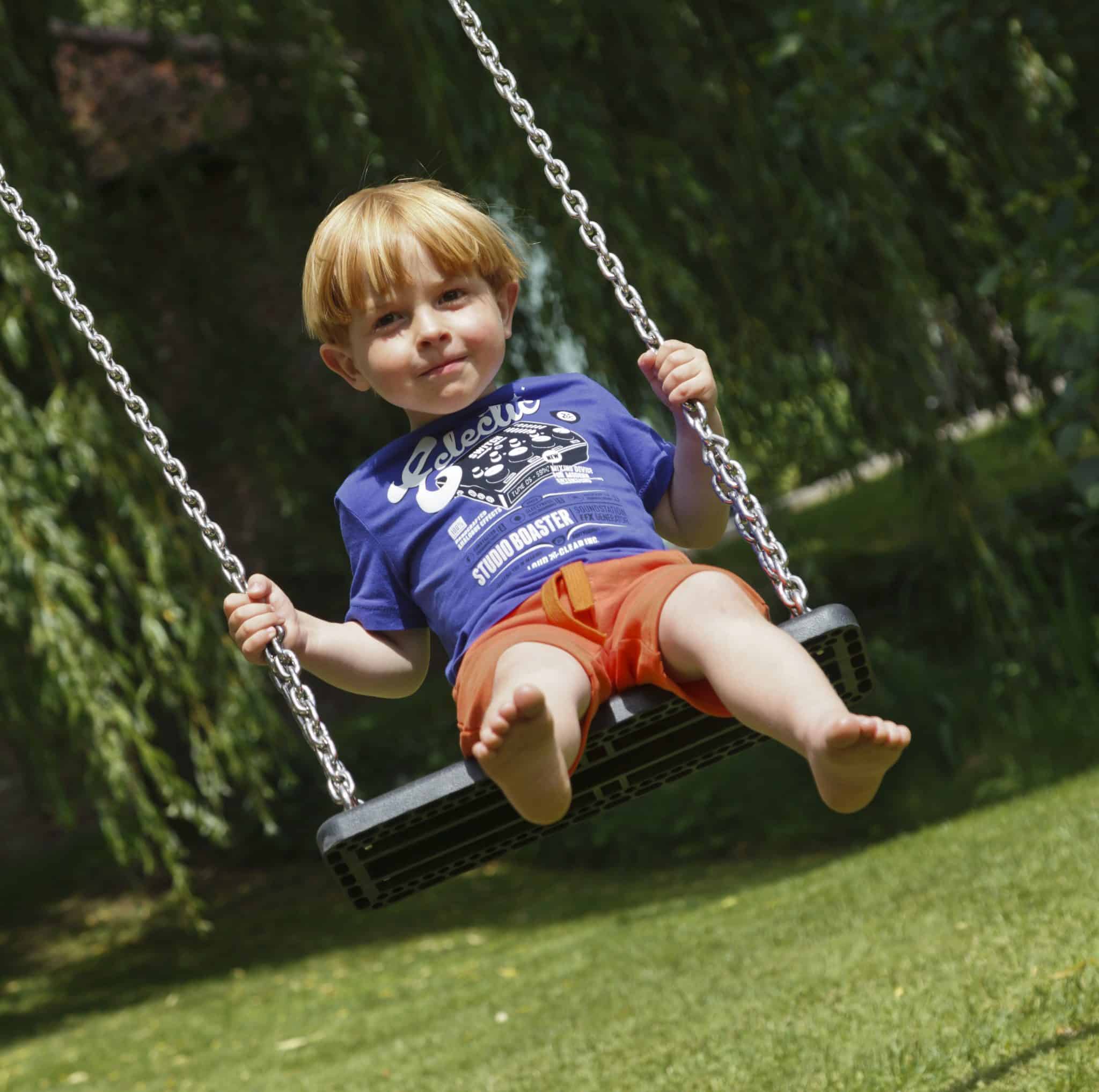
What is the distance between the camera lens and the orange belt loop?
237cm

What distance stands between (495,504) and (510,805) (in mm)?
510

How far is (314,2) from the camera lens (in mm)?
6148

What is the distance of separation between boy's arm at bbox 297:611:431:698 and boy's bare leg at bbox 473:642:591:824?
1.63ft

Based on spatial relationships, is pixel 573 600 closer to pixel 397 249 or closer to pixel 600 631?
pixel 600 631

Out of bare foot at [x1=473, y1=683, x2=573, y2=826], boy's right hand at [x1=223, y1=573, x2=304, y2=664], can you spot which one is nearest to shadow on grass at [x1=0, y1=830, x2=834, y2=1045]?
boy's right hand at [x1=223, y1=573, x2=304, y2=664]

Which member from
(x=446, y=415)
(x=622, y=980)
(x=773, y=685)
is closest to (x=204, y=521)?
(x=446, y=415)

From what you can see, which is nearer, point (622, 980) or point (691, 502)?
point (691, 502)

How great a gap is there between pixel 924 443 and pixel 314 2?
297cm

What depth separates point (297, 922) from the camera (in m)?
7.57

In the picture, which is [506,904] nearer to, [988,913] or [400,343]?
[988,913]

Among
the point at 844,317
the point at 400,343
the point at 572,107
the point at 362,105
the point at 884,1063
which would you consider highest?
the point at 362,105

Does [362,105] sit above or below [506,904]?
above

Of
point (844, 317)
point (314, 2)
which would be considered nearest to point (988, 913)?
point (844, 317)

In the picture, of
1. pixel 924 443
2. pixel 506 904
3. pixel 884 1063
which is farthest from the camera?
pixel 506 904
